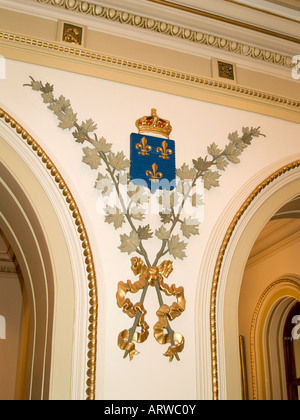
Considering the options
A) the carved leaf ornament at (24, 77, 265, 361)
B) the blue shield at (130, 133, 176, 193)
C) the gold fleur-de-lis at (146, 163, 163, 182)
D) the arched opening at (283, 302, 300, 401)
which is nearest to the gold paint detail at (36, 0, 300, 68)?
the carved leaf ornament at (24, 77, 265, 361)

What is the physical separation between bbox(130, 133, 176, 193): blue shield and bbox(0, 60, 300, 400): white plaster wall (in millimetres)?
87

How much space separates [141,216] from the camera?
3256mm

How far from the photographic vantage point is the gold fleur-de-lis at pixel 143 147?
3434mm

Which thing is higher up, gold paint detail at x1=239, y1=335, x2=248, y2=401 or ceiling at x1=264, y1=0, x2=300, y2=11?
ceiling at x1=264, y1=0, x2=300, y2=11

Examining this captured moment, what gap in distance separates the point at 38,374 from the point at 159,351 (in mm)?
781

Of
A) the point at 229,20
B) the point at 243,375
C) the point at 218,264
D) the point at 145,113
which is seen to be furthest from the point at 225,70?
the point at 243,375

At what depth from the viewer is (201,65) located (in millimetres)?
3965

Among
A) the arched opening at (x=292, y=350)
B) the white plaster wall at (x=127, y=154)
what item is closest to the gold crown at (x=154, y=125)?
the white plaster wall at (x=127, y=154)

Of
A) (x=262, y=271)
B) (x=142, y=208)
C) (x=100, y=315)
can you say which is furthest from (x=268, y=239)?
(x=100, y=315)

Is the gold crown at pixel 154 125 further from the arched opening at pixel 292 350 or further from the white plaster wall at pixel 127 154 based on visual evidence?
the arched opening at pixel 292 350

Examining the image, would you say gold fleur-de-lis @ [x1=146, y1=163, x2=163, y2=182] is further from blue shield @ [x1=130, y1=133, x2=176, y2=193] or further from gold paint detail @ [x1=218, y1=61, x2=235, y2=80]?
gold paint detail @ [x1=218, y1=61, x2=235, y2=80]

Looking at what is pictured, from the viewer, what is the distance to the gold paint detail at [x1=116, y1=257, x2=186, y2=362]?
116 inches

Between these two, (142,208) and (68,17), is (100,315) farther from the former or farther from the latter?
(68,17)
